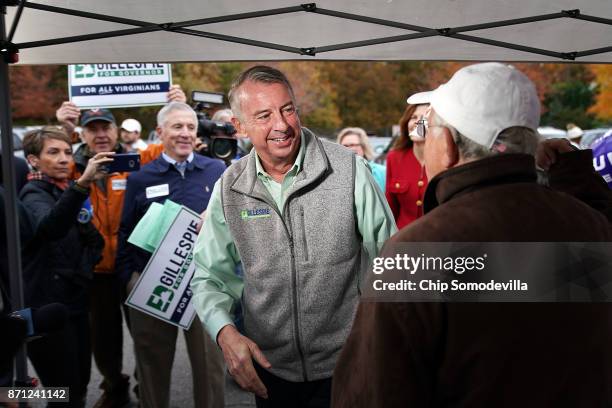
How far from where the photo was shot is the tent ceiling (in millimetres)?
3363

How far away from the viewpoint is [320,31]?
3664 mm

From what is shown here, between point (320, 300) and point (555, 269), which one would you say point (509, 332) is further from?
point (320, 300)

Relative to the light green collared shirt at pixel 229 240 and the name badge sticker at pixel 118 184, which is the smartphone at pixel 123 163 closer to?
the name badge sticker at pixel 118 184

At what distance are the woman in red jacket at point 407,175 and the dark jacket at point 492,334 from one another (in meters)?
2.67

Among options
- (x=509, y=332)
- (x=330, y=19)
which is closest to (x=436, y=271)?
(x=509, y=332)

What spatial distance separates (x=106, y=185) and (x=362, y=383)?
3.82m

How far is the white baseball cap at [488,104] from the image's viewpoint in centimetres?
149

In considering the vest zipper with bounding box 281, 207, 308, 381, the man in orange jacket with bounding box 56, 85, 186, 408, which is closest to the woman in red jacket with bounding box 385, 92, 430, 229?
the vest zipper with bounding box 281, 207, 308, 381

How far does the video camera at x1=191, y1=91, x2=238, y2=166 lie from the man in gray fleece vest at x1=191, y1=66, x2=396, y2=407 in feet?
8.03

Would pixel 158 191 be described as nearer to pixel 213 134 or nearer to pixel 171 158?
pixel 171 158

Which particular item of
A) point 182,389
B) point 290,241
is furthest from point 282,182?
point 182,389

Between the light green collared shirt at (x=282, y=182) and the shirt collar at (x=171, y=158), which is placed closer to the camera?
the light green collared shirt at (x=282, y=182)

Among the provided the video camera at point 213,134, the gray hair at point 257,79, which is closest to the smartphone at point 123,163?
the video camera at point 213,134

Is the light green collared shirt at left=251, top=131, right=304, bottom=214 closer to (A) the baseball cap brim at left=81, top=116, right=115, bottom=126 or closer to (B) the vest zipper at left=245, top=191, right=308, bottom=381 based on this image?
(B) the vest zipper at left=245, top=191, right=308, bottom=381
